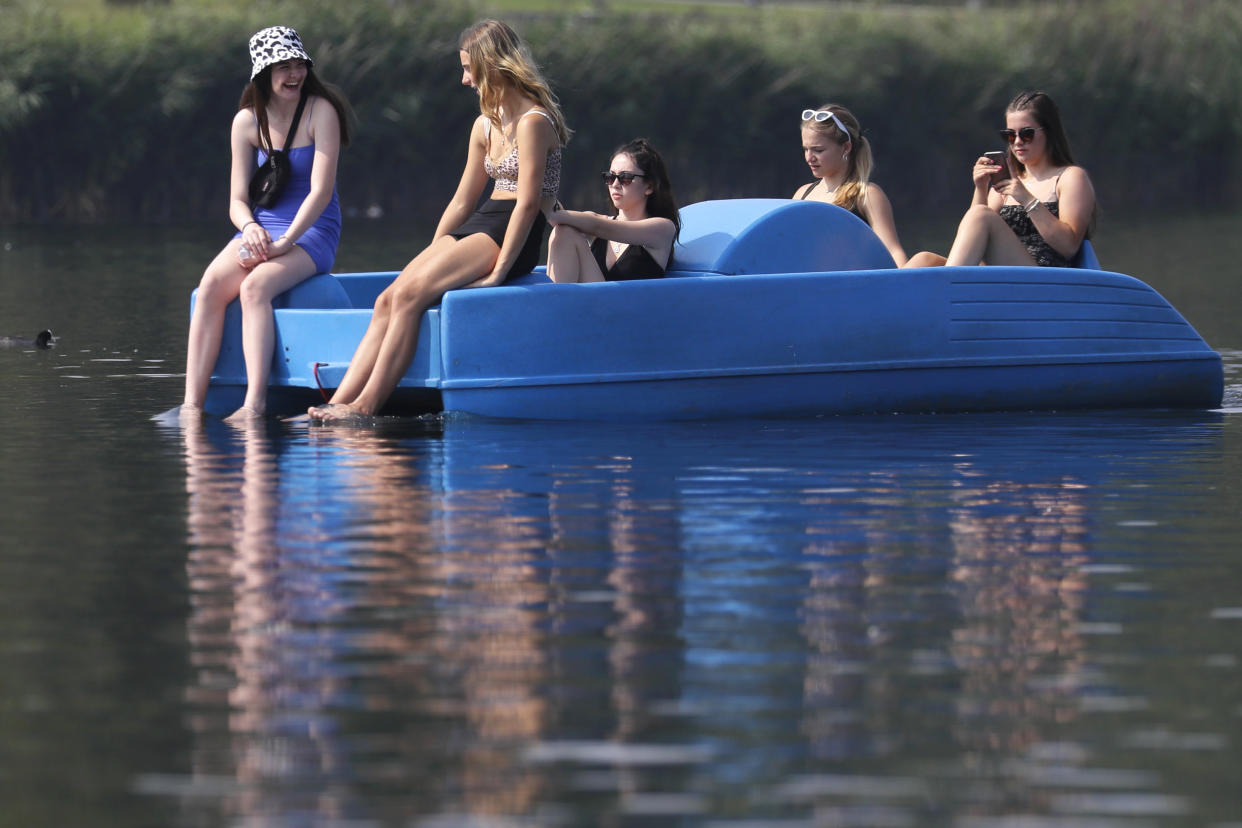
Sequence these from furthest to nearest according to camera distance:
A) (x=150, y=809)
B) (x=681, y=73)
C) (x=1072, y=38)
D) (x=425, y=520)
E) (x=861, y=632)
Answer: (x=1072, y=38)
(x=681, y=73)
(x=425, y=520)
(x=861, y=632)
(x=150, y=809)

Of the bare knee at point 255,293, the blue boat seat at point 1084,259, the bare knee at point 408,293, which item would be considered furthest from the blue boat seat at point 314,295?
the blue boat seat at point 1084,259

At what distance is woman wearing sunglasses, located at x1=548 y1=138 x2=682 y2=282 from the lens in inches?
336

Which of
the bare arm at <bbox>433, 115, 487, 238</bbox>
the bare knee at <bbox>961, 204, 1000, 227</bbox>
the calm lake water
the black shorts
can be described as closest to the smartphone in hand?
the bare knee at <bbox>961, 204, 1000, 227</bbox>

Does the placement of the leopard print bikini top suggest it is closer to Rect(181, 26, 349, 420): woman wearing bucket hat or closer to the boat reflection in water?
Rect(181, 26, 349, 420): woman wearing bucket hat

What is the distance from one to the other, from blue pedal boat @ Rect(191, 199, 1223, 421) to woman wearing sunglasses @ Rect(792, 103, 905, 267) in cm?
21

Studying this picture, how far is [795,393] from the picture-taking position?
890 centimetres

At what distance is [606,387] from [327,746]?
475 centimetres

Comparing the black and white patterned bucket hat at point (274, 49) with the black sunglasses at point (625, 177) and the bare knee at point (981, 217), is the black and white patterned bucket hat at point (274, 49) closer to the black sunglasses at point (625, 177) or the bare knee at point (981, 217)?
the black sunglasses at point (625, 177)

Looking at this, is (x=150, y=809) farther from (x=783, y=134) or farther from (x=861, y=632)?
(x=783, y=134)

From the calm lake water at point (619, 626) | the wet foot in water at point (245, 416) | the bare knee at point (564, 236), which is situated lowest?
the calm lake water at point (619, 626)

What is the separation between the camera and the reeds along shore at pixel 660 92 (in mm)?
28094

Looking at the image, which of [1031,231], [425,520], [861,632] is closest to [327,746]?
[861,632]

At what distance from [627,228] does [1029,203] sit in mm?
1719

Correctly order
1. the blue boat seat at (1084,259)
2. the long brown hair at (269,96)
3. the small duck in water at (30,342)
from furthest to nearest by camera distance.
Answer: the small duck in water at (30,342)
the blue boat seat at (1084,259)
the long brown hair at (269,96)
